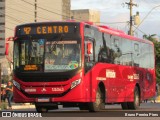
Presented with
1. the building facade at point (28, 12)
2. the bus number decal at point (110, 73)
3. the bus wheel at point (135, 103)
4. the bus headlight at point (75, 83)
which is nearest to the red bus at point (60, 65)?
the bus headlight at point (75, 83)

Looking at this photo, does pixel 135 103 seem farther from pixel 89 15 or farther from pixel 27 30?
pixel 89 15

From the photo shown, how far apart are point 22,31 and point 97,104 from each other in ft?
13.5

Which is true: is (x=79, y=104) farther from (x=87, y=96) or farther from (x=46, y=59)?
(x=46, y=59)

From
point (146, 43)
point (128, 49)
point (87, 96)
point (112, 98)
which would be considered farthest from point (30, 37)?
point (146, 43)

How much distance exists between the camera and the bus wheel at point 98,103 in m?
21.6

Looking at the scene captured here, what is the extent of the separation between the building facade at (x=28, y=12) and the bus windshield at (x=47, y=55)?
138m

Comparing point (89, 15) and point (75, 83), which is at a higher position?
point (89, 15)

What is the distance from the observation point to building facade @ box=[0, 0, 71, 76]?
529 ft

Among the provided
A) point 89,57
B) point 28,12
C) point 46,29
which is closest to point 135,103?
point 89,57

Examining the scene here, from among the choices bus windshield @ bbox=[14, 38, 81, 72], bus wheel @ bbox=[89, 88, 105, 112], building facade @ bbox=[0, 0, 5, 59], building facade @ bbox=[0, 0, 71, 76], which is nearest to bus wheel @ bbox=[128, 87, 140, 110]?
bus wheel @ bbox=[89, 88, 105, 112]

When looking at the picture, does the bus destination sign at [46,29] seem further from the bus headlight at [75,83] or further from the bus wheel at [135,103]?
the bus wheel at [135,103]

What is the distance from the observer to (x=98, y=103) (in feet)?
72.3

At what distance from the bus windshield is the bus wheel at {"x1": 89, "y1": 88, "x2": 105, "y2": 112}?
1.95 m

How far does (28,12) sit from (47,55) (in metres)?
149
